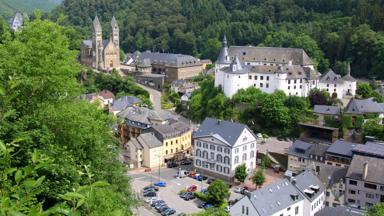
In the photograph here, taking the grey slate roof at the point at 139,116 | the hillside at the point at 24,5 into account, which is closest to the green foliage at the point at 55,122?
the grey slate roof at the point at 139,116

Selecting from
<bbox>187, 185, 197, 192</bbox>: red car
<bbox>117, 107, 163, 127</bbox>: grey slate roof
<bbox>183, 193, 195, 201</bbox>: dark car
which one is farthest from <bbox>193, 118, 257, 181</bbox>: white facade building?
<bbox>117, 107, 163, 127</bbox>: grey slate roof

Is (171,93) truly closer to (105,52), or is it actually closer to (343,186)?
(105,52)

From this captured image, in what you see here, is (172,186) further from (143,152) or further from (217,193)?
(143,152)

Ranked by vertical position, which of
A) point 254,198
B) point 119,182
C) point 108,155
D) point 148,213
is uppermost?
point 108,155

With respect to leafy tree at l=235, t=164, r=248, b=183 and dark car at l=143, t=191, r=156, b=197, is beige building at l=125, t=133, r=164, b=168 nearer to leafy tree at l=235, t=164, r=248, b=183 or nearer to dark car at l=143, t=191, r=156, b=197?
dark car at l=143, t=191, r=156, b=197

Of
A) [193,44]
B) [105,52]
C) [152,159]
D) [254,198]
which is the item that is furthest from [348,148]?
[193,44]
